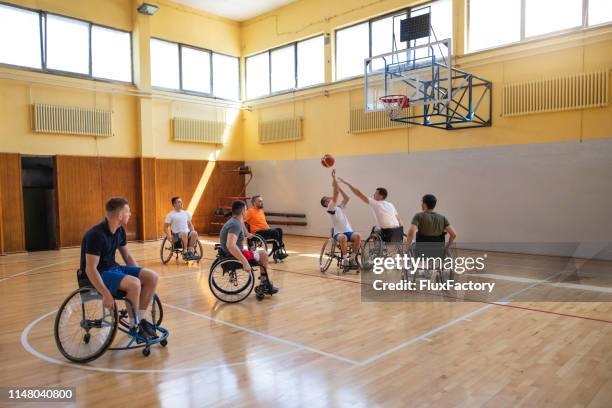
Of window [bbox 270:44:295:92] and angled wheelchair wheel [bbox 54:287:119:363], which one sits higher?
window [bbox 270:44:295:92]

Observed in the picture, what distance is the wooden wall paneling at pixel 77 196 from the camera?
9164mm

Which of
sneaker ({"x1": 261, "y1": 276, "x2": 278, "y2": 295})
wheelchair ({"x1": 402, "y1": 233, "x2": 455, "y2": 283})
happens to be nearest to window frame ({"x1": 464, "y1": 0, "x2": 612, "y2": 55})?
wheelchair ({"x1": 402, "y1": 233, "x2": 455, "y2": 283})

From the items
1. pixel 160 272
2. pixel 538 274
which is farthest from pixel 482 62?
pixel 160 272

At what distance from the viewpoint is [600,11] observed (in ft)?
22.4

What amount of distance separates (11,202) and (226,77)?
5848mm

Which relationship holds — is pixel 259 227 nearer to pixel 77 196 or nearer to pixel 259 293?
pixel 259 293

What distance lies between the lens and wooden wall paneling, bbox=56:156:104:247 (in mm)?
9164

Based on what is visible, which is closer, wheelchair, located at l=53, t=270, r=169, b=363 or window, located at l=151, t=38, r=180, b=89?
wheelchair, located at l=53, t=270, r=169, b=363

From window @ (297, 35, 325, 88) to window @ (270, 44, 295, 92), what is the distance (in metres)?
0.23

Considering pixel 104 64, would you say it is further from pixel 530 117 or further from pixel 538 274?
pixel 538 274

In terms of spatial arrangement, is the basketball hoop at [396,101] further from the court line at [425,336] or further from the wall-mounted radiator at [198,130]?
the wall-mounted radiator at [198,130]

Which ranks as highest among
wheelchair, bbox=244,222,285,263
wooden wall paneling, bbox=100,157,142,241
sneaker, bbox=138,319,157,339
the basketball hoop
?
the basketball hoop

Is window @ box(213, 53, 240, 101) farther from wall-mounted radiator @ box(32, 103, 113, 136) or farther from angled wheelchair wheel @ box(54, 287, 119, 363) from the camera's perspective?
angled wheelchair wheel @ box(54, 287, 119, 363)

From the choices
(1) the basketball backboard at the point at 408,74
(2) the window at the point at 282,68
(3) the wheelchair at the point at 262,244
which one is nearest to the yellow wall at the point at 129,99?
(2) the window at the point at 282,68
